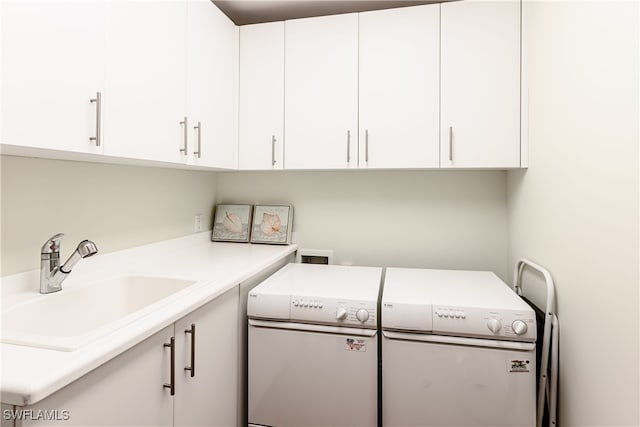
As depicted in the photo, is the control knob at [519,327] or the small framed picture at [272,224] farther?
the small framed picture at [272,224]

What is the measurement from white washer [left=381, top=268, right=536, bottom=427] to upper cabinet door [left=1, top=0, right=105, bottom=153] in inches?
51.3

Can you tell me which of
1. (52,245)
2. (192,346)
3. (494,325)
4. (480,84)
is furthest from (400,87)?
(52,245)

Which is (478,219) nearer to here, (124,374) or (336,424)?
(336,424)

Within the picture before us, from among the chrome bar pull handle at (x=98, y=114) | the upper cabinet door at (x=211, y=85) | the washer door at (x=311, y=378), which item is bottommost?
the washer door at (x=311, y=378)

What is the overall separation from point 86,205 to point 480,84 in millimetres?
1949

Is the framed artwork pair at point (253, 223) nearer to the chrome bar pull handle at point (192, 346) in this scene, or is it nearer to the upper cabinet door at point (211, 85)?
the upper cabinet door at point (211, 85)

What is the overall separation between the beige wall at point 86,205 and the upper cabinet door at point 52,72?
0.35m

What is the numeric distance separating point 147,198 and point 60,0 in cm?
101

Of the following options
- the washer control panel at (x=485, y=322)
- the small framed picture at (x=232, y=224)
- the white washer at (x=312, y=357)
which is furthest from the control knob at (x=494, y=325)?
the small framed picture at (x=232, y=224)

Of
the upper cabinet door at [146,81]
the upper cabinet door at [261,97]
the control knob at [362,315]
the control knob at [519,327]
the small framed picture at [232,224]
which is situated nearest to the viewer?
the upper cabinet door at [146,81]

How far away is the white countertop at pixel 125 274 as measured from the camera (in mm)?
735

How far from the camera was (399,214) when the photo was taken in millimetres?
2291

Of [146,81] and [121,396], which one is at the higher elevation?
[146,81]

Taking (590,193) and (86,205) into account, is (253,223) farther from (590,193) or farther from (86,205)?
(590,193)
